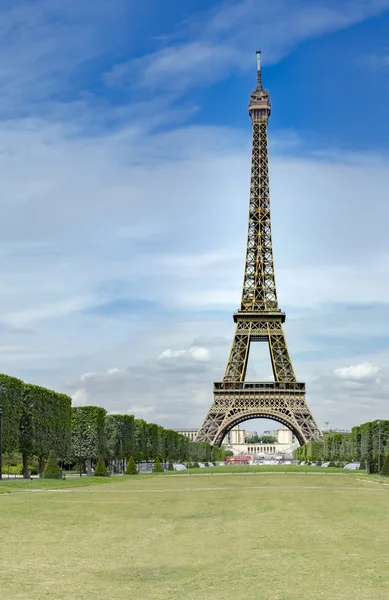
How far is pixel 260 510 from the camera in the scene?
25078 millimetres

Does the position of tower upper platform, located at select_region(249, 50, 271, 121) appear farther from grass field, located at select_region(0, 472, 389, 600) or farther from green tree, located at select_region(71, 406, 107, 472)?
grass field, located at select_region(0, 472, 389, 600)

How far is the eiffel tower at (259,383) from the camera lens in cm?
11519

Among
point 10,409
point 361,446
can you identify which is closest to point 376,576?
point 10,409

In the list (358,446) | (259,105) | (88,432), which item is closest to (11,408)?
(88,432)

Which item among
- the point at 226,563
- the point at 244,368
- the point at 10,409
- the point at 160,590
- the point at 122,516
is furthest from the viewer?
the point at 244,368

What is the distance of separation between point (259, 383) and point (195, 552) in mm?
103368

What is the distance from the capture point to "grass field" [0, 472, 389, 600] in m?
11.6

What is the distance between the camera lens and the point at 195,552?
616 inches

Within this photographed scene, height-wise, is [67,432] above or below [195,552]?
above

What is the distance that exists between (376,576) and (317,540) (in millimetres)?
4579

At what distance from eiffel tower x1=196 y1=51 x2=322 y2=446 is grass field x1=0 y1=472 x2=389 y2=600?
88588mm

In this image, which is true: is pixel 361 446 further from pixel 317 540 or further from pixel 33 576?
pixel 33 576

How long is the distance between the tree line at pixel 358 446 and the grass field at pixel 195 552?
51.5 metres

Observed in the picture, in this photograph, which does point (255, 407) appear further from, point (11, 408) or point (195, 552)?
point (195, 552)
